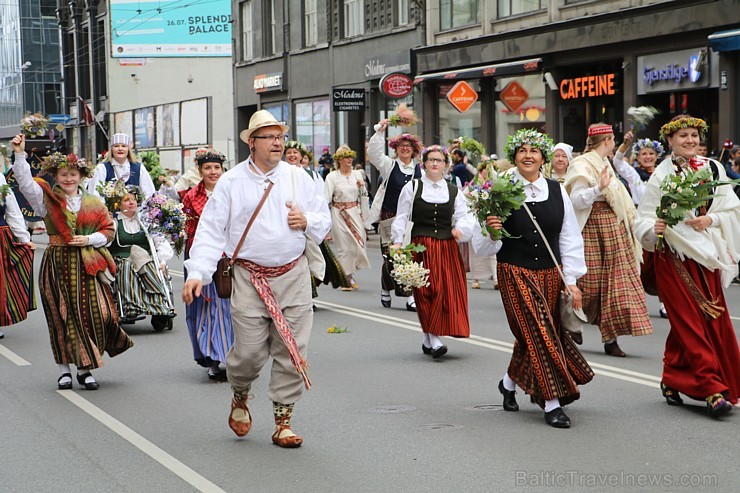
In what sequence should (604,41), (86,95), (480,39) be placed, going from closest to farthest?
(604,41) → (480,39) → (86,95)

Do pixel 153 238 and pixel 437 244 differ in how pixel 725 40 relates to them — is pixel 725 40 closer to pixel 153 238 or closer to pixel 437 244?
pixel 437 244

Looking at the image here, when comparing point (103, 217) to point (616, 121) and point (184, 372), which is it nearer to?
point (184, 372)

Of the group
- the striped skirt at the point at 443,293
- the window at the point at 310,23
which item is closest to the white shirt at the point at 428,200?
the striped skirt at the point at 443,293

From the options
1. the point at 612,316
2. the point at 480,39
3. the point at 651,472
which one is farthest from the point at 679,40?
the point at 651,472

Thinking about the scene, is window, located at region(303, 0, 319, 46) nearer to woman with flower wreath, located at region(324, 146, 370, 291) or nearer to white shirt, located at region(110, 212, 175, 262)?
woman with flower wreath, located at region(324, 146, 370, 291)

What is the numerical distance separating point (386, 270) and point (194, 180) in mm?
2950

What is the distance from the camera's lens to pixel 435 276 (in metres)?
10.3

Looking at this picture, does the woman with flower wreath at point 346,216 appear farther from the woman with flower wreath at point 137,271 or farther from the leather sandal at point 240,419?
the leather sandal at point 240,419

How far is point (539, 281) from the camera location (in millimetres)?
7512

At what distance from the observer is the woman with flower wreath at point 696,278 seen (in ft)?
24.6

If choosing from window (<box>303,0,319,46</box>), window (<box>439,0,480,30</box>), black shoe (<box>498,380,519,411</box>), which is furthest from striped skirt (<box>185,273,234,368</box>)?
window (<box>303,0,319,46</box>)

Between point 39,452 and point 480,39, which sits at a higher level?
point 480,39

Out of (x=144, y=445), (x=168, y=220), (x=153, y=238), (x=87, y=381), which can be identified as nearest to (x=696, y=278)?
(x=144, y=445)

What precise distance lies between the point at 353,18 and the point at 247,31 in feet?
29.2
